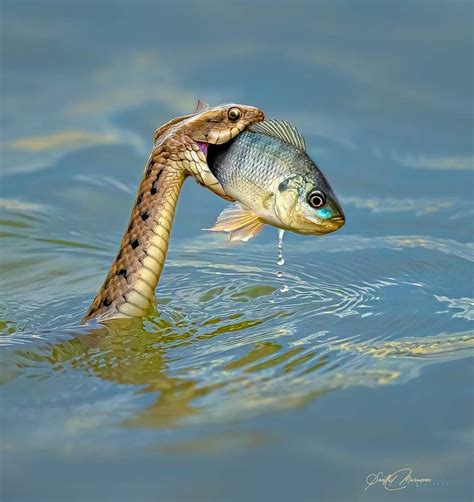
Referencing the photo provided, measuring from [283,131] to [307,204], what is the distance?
34 cm

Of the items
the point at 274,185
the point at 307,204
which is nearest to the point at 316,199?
the point at 307,204

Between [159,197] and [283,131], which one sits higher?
[283,131]

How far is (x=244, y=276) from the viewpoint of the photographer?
22.2 ft

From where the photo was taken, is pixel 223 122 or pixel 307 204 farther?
pixel 223 122

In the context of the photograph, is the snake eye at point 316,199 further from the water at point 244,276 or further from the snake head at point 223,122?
the water at point 244,276

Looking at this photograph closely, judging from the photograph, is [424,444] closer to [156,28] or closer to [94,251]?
[94,251]

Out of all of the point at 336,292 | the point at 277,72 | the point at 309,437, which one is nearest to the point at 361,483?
the point at 309,437

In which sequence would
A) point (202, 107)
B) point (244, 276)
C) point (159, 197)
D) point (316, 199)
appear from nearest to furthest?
point (316, 199)
point (202, 107)
point (159, 197)
point (244, 276)

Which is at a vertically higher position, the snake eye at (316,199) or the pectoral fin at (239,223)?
the snake eye at (316,199)

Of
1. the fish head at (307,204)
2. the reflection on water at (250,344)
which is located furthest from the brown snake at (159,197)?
the fish head at (307,204)

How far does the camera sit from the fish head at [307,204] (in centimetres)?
499

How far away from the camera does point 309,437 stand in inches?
178

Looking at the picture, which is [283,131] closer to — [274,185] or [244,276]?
[274,185]

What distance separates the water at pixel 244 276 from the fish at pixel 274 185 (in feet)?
1.87
